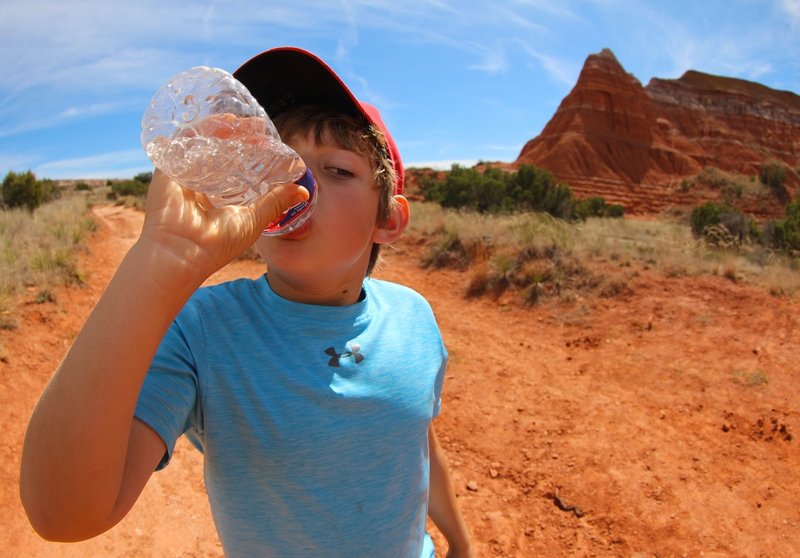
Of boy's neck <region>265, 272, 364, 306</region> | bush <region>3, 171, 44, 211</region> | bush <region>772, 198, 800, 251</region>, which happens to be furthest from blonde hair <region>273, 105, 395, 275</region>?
bush <region>3, 171, 44, 211</region>

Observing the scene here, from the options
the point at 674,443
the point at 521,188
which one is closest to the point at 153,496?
the point at 674,443

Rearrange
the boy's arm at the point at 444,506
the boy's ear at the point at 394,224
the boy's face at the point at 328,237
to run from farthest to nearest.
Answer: the boy's arm at the point at 444,506 < the boy's ear at the point at 394,224 < the boy's face at the point at 328,237

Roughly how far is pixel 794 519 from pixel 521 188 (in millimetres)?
17311

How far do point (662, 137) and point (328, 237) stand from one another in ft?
183

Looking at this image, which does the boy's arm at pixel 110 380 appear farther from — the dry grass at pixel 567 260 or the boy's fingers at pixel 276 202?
the dry grass at pixel 567 260

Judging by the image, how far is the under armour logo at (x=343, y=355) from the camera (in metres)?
1.26

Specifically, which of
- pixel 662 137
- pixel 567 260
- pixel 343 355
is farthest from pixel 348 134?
pixel 662 137

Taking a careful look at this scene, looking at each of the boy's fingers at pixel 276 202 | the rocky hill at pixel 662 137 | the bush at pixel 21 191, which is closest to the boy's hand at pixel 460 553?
the boy's fingers at pixel 276 202

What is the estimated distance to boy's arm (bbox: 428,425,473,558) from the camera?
65.3 inches

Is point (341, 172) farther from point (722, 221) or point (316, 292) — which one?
point (722, 221)

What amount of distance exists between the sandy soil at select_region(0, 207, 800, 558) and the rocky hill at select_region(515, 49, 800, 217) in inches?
1136

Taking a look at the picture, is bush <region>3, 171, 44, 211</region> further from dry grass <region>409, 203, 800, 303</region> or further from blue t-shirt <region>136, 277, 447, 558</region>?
blue t-shirt <region>136, 277, 447, 558</region>

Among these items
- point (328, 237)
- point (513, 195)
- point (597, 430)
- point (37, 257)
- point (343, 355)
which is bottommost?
point (37, 257)

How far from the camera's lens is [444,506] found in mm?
1664
